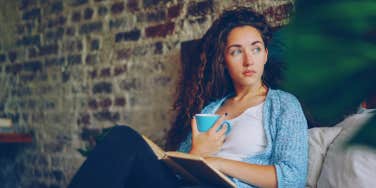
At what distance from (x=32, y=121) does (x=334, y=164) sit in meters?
2.47

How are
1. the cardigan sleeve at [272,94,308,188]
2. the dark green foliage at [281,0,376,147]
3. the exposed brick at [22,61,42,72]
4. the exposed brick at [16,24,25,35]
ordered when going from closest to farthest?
the dark green foliage at [281,0,376,147] → the cardigan sleeve at [272,94,308,188] → the exposed brick at [22,61,42,72] → the exposed brick at [16,24,25,35]

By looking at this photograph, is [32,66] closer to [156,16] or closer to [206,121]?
[156,16]

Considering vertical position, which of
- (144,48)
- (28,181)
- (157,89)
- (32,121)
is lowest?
(28,181)

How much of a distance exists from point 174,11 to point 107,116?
0.78m

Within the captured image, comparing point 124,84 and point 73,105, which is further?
point 73,105

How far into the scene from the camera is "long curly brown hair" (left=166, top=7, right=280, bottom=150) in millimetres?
2174

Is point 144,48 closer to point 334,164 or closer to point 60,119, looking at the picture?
point 60,119

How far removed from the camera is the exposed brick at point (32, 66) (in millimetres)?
3521

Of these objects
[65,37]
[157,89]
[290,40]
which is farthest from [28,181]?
[290,40]

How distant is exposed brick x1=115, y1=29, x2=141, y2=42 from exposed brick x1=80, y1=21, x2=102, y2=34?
0.56ft

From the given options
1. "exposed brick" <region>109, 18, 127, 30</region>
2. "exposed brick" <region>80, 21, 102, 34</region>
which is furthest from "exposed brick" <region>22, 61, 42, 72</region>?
"exposed brick" <region>109, 18, 127, 30</region>

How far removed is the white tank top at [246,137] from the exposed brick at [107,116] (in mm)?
1173

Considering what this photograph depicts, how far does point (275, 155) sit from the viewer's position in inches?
71.4

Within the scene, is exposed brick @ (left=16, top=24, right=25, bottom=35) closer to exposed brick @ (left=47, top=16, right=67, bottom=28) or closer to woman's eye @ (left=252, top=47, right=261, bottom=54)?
exposed brick @ (left=47, top=16, right=67, bottom=28)
